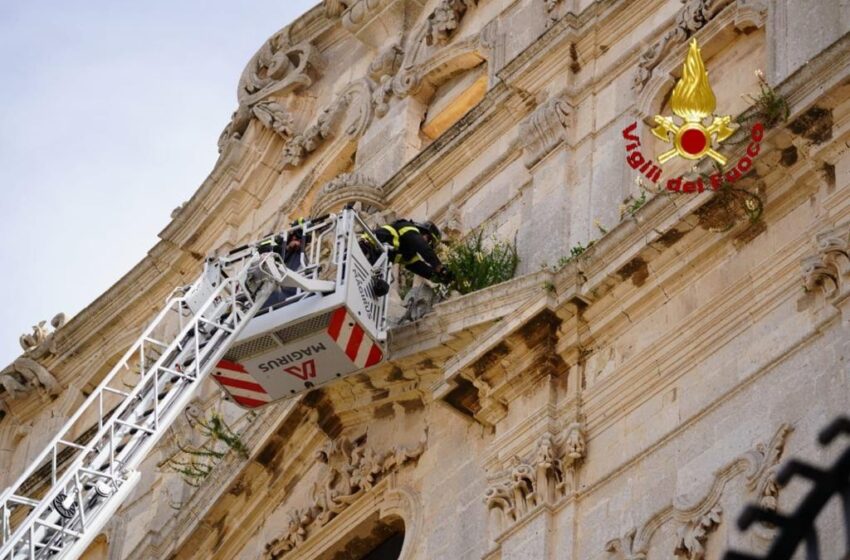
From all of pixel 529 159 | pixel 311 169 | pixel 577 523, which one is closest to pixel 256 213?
pixel 311 169

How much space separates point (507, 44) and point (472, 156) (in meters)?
1.82

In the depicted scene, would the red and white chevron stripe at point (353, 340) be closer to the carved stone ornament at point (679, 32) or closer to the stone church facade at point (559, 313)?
the stone church facade at point (559, 313)

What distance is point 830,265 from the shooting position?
13.5 meters

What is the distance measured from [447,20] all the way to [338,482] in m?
6.27

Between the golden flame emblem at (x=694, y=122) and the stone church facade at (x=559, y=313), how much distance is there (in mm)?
285

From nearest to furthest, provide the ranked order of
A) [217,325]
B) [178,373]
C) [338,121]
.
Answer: [178,373] → [217,325] → [338,121]

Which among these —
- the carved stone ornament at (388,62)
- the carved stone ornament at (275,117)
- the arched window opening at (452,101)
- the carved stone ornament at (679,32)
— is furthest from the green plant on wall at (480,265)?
the carved stone ornament at (275,117)

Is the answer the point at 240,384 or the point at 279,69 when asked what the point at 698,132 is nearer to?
the point at 240,384

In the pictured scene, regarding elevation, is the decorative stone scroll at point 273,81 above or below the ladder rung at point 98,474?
above

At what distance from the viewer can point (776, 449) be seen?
12969mm

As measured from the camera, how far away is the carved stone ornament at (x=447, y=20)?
71.2ft

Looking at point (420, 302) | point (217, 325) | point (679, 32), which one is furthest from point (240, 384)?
point (679, 32)

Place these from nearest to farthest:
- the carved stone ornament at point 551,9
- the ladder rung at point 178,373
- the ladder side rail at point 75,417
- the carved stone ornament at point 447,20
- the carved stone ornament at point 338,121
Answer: the ladder side rail at point 75,417, the ladder rung at point 178,373, the carved stone ornament at point 551,9, the carved stone ornament at point 447,20, the carved stone ornament at point 338,121

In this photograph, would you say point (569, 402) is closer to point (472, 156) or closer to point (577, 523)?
point (577, 523)
